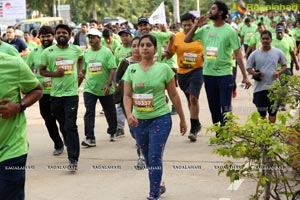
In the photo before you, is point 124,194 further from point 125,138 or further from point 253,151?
point 125,138

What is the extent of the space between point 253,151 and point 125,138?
6296mm

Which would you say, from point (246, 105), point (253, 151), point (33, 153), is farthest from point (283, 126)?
point (246, 105)

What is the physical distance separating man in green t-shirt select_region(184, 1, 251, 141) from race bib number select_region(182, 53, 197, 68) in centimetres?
89

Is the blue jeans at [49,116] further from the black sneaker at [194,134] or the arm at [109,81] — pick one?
the black sneaker at [194,134]

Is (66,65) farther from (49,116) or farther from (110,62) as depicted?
(110,62)

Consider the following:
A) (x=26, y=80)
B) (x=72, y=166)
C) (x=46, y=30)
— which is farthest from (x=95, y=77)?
(x=26, y=80)

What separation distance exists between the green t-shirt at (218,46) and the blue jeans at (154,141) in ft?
9.60

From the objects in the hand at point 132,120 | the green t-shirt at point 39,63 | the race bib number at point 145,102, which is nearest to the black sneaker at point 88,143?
the green t-shirt at point 39,63

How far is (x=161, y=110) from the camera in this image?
24.2 feet

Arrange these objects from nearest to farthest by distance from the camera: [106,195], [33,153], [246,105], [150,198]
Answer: [150,198], [106,195], [33,153], [246,105]

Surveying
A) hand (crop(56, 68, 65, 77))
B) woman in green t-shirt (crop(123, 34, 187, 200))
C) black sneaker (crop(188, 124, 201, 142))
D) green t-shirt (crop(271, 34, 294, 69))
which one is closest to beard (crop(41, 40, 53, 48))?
hand (crop(56, 68, 65, 77))

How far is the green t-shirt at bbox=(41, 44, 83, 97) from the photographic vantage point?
31.3 feet

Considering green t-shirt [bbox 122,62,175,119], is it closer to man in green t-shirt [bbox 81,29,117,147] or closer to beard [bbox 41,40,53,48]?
beard [bbox 41,40,53,48]

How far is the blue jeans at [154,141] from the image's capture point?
284 inches
